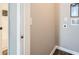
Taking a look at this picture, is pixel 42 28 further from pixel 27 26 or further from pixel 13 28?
pixel 13 28

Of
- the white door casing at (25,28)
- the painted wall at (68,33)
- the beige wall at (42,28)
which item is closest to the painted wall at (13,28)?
the white door casing at (25,28)

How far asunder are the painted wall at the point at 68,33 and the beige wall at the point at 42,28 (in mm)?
182

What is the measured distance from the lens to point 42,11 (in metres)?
2.88

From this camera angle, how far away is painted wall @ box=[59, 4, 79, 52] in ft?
10.6

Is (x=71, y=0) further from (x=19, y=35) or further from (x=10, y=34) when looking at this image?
(x=10, y=34)

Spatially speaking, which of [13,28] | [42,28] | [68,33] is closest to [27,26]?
[13,28]

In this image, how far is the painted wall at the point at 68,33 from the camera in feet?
10.6

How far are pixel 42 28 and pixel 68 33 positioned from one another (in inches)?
28.7

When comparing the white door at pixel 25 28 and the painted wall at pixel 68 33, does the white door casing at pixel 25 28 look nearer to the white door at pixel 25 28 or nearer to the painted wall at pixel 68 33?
Answer: the white door at pixel 25 28

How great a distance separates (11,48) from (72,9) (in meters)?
1.60

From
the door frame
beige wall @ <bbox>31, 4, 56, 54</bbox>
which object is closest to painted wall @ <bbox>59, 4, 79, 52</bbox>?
beige wall @ <bbox>31, 4, 56, 54</bbox>

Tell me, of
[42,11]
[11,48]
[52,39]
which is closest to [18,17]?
[11,48]

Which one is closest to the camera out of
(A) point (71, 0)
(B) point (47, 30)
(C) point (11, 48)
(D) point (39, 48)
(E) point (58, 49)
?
(A) point (71, 0)

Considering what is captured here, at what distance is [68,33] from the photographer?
3.32m
